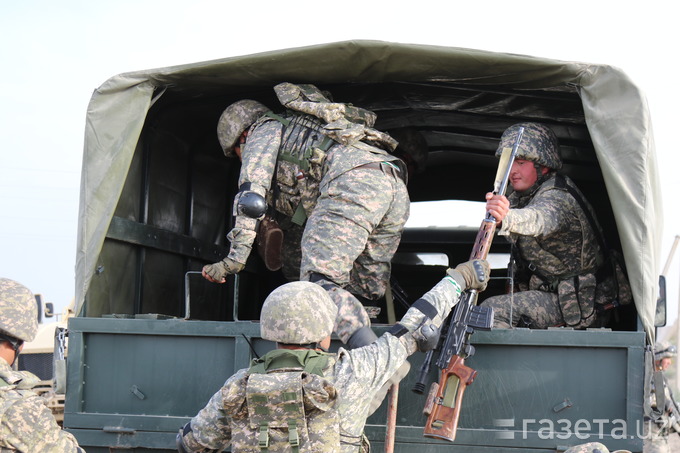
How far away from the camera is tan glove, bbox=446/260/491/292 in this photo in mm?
3865

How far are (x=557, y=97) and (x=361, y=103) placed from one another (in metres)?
1.34

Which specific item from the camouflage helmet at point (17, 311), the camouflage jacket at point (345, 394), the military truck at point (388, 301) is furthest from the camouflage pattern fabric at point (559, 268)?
the camouflage helmet at point (17, 311)

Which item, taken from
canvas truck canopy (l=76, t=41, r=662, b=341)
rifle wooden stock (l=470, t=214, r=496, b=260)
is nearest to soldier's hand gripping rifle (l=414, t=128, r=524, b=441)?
rifle wooden stock (l=470, t=214, r=496, b=260)

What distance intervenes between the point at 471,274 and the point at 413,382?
560 mm

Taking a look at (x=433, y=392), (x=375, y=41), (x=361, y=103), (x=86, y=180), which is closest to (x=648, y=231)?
(x=433, y=392)

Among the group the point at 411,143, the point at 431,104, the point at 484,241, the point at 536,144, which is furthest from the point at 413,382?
the point at 411,143

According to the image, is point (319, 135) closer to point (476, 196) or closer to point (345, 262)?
point (345, 262)

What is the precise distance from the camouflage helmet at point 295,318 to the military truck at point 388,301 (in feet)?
3.16

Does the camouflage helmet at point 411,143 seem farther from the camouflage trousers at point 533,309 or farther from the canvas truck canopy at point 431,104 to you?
the camouflage trousers at point 533,309

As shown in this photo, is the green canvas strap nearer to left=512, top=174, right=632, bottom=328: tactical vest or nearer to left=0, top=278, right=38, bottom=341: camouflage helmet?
left=0, top=278, right=38, bottom=341: camouflage helmet

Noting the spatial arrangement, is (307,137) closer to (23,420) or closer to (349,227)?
(349,227)

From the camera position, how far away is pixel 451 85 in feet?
16.6

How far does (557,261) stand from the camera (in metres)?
5.09

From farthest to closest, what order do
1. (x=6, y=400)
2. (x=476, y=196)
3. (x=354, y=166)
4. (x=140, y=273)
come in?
(x=476, y=196) → (x=140, y=273) → (x=354, y=166) → (x=6, y=400)
